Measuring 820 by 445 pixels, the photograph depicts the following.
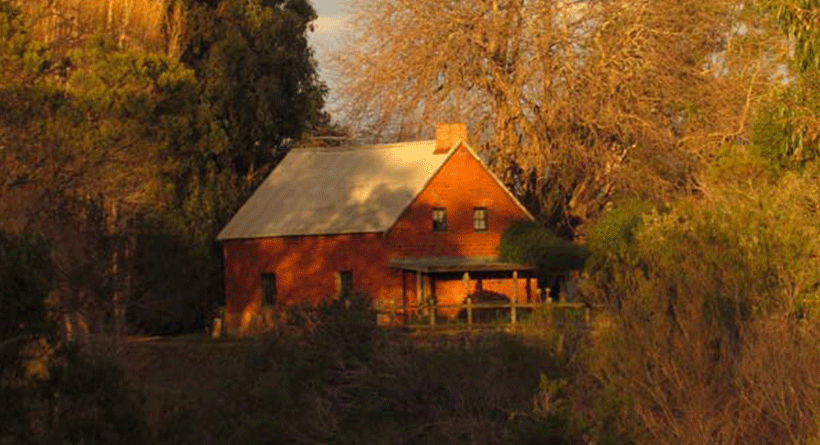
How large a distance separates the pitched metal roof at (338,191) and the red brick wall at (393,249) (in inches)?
16.2

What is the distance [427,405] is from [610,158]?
23.3 m

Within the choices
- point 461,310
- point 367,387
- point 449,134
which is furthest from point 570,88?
point 367,387

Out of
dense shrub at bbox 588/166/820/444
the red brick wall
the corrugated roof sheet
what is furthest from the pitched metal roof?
dense shrub at bbox 588/166/820/444

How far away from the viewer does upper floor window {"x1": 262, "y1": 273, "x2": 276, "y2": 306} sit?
173 ft

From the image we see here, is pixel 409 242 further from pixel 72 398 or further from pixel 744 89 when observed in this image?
pixel 72 398

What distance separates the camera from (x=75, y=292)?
1464 inches

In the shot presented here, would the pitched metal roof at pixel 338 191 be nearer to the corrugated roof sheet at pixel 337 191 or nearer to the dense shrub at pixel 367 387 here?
the corrugated roof sheet at pixel 337 191

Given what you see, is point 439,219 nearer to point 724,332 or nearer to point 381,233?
point 381,233

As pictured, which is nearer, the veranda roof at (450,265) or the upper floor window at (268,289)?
the veranda roof at (450,265)

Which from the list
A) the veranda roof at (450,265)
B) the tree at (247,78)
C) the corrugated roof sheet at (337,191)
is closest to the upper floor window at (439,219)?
the corrugated roof sheet at (337,191)

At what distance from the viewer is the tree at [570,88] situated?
52.1 meters

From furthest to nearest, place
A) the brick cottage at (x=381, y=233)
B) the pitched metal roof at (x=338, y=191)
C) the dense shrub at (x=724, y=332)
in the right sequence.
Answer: the pitched metal roof at (x=338, y=191) < the brick cottage at (x=381, y=233) < the dense shrub at (x=724, y=332)

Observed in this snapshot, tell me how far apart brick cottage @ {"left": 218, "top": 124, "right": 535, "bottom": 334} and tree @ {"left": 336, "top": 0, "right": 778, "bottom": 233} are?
7.24ft

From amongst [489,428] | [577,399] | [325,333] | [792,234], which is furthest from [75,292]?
[792,234]
